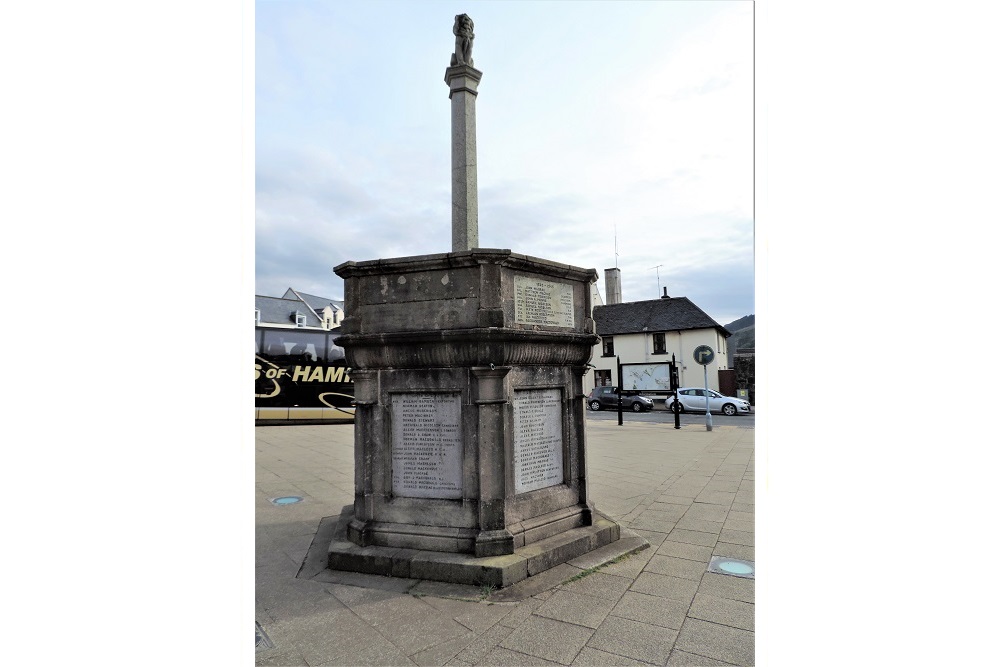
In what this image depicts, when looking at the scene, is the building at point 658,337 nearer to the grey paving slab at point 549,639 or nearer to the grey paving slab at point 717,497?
the grey paving slab at point 717,497

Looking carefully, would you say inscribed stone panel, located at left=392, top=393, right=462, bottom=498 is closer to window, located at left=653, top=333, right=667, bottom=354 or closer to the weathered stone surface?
the weathered stone surface

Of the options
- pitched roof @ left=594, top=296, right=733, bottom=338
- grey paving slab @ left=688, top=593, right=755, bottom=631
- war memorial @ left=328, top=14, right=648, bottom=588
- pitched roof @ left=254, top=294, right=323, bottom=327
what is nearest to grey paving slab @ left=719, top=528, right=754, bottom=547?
war memorial @ left=328, top=14, right=648, bottom=588

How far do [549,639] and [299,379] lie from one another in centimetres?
1615

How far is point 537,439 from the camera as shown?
430 cm

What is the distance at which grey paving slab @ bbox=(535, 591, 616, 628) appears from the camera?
2980 mm

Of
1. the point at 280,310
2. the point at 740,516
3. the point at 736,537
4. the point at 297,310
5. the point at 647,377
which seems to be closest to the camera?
the point at 736,537

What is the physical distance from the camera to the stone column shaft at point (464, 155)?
547 cm

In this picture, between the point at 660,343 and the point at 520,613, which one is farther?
the point at 660,343

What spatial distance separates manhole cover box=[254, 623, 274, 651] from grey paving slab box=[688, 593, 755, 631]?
245 centimetres

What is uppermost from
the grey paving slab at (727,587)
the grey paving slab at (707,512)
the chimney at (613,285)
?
the chimney at (613,285)

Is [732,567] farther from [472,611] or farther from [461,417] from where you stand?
[461,417]

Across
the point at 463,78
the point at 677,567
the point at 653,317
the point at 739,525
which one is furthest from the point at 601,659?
the point at 653,317

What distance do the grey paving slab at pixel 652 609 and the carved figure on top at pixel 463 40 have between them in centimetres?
525

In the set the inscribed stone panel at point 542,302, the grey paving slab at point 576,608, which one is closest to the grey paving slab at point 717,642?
the grey paving slab at point 576,608
